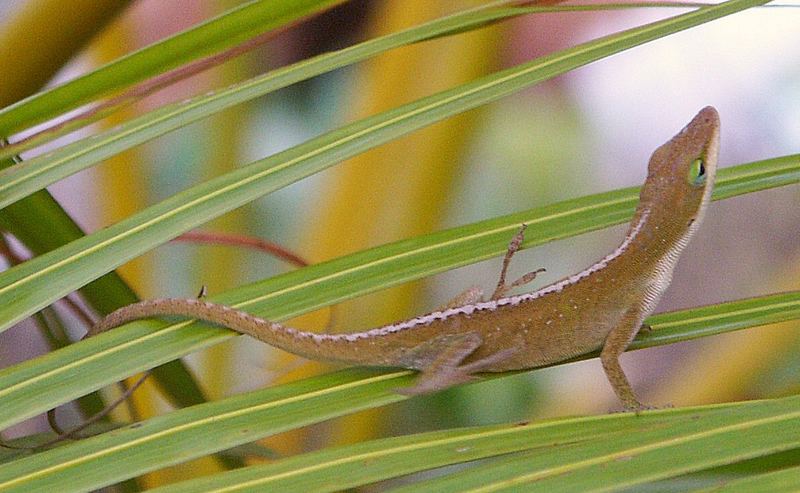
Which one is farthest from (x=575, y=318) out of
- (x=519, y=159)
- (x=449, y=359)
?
(x=519, y=159)

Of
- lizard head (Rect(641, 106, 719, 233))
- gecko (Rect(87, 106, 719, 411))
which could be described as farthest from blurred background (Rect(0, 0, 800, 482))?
lizard head (Rect(641, 106, 719, 233))

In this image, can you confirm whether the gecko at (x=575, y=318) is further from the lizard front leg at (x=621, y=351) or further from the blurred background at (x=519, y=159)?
the blurred background at (x=519, y=159)

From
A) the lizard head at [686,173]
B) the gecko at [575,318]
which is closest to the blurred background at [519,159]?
the gecko at [575,318]

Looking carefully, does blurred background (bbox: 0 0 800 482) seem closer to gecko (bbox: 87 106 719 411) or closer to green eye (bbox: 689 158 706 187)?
gecko (bbox: 87 106 719 411)

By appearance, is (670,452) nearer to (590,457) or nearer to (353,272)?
(590,457)

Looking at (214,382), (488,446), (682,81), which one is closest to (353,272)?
(488,446)

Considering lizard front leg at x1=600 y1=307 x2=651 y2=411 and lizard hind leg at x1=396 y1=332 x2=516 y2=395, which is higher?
lizard hind leg at x1=396 y1=332 x2=516 y2=395
